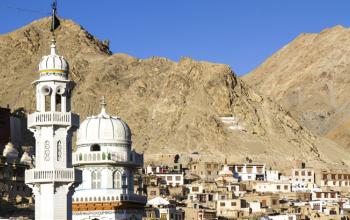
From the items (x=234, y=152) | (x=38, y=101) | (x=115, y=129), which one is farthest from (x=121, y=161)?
(x=234, y=152)

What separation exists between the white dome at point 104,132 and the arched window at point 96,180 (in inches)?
48.1

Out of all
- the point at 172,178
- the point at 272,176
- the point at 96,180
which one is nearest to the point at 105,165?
the point at 96,180

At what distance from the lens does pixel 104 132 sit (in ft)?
162

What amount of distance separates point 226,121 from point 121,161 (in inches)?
5869

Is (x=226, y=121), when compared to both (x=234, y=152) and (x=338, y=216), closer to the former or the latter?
(x=234, y=152)

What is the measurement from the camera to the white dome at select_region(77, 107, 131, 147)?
49188mm

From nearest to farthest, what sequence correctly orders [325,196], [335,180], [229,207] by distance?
[229,207] < [325,196] < [335,180]

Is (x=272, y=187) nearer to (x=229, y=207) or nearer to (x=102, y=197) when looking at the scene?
(x=229, y=207)

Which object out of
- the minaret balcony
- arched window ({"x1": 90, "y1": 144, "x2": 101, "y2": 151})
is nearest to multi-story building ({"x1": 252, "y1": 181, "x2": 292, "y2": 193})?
arched window ({"x1": 90, "y1": 144, "x2": 101, "y2": 151})

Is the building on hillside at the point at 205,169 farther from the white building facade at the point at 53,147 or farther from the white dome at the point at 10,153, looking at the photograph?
the white building facade at the point at 53,147

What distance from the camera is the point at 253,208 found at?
12662cm

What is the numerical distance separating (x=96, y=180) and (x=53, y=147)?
7.51 m

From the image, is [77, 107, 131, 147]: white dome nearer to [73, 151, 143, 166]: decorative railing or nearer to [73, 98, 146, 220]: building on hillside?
[73, 98, 146, 220]: building on hillside

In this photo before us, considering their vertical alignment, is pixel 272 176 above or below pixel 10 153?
below
